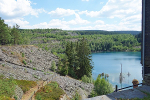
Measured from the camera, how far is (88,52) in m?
37.6

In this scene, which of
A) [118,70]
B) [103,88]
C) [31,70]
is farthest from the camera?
[118,70]

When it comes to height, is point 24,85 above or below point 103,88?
above

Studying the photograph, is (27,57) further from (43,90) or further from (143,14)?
(143,14)

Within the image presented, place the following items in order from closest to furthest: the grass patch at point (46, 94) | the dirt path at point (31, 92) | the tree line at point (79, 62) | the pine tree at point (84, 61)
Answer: the dirt path at point (31, 92)
the grass patch at point (46, 94)
the tree line at point (79, 62)
the pine tree at point (84, 61)

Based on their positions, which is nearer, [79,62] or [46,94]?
[46,94]

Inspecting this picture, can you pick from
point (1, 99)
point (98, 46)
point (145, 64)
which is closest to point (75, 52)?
point (1, 99)

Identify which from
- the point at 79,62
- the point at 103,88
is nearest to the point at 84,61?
the point at 79,62

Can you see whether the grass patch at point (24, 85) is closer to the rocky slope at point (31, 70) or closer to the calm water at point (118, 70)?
the rocky slope at point (31, 70)

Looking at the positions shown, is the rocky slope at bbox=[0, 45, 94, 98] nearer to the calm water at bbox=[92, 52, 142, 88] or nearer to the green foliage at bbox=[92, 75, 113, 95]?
the green foliage at bbox=[92, 75, 113, 95]

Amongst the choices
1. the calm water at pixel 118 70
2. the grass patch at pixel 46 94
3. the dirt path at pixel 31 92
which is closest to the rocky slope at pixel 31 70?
the dirt path at pixel 31 92

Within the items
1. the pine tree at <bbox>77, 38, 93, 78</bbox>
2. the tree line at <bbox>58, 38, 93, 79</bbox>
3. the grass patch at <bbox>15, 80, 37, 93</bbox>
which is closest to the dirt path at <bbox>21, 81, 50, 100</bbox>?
the grass patch at <bbox>15, 80, 37, 93</bbox>

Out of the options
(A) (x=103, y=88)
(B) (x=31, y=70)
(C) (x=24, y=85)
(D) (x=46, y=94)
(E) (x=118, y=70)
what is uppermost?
(B) (x=31, y=70)

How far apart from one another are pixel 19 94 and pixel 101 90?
44.3 feet

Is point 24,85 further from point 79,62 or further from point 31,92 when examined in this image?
point 79,62
